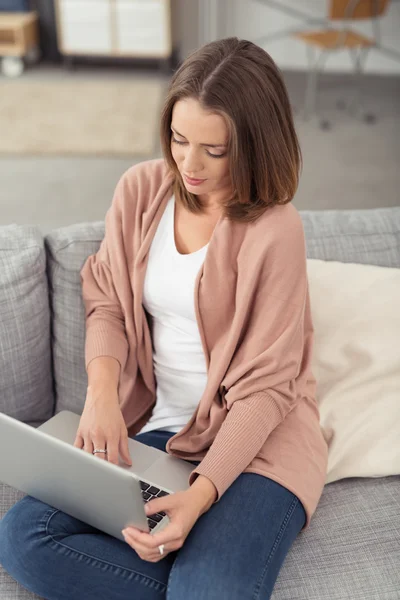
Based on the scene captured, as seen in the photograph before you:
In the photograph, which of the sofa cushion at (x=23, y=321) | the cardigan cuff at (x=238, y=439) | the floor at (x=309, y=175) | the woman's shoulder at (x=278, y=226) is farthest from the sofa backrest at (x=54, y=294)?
the floor at (x=309, y=175)

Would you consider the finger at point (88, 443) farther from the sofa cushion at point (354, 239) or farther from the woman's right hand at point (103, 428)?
the sofa cushion at point (354, 239)

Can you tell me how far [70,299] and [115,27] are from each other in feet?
14.6

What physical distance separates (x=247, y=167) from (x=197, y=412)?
46cm

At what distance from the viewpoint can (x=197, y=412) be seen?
1352 mm

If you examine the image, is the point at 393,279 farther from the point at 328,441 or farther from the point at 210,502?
the point at 210,502

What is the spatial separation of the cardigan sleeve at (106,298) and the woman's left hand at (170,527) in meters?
0.37

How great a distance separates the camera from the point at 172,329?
1415mm

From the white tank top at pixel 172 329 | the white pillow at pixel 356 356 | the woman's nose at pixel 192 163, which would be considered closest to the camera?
the woman's nose at pixel 192 163

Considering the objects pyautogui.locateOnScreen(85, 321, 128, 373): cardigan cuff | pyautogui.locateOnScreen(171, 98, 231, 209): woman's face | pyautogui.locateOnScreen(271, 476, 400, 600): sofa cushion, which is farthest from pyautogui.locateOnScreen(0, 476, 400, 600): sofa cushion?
pyautogui.locateOnScreen(171, 98, 231, 209): woman's face

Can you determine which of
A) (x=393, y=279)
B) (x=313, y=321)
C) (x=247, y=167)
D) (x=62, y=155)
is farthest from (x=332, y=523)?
(x=62, y=155)

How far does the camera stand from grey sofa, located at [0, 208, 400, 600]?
48.3 inches

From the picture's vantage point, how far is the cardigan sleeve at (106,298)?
1.41m

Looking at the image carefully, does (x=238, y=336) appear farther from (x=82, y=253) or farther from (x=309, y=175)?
(x=309, y=175)

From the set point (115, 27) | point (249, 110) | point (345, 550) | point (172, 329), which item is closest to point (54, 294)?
point (172, 329)
